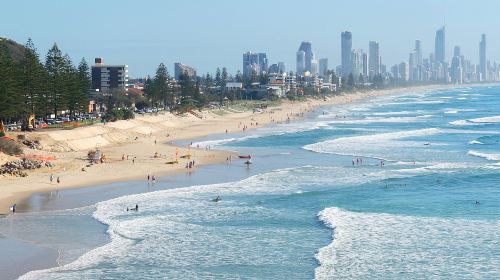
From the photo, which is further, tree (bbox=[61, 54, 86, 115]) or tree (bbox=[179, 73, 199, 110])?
tree (bbox=[179, 73, 199, 110])

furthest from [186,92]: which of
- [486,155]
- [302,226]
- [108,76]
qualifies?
[302,226]

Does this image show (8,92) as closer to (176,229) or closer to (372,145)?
(176,229)

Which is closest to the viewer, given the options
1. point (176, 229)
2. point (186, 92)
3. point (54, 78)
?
point (176, 229)

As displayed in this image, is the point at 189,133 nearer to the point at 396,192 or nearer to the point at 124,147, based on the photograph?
the point at 124,147

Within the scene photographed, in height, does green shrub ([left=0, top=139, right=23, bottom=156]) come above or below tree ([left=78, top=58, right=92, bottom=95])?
below

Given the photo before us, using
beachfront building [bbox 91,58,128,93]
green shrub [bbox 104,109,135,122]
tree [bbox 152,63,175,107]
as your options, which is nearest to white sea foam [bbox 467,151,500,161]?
green shrub [bbox 104,109,135,122]

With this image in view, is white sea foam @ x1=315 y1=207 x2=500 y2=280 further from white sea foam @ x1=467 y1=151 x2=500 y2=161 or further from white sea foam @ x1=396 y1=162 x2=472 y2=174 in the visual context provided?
white sea foam @ x1=467 y1=151 x2=500 y2=161

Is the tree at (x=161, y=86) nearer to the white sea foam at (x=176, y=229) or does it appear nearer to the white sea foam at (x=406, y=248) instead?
the white sea foam at (x=176, y=229)
